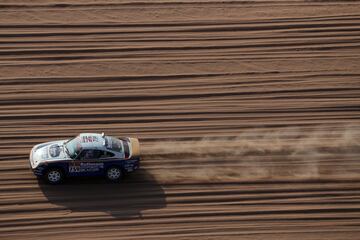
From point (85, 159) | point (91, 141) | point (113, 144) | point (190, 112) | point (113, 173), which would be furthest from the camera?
point (190, 112)

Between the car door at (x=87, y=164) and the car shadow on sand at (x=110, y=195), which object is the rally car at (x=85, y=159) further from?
the car shadow on sand at (x=110, y=195)

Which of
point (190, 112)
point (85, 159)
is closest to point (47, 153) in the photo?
point (85, 159)

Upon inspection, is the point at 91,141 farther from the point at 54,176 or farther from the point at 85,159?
the point at 54,176

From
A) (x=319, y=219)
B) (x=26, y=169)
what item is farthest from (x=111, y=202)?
(x=319, y=219)

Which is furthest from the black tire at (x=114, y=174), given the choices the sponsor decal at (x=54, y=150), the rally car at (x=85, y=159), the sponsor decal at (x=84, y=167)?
the sponsor decal at (x=54, y=150)

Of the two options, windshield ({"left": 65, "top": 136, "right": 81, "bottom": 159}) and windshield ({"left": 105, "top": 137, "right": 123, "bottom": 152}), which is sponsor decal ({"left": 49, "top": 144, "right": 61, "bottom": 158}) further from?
windshield ({"left": 105, "top": 137, "right": 123, "bottom": 152})

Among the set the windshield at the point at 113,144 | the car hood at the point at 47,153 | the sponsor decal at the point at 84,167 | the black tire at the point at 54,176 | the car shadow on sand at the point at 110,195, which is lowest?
the car shadow on sand at the point at 110,195

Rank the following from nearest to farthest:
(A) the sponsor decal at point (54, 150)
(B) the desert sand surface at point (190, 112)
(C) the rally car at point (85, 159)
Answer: (B) the desert sand surface at point (190, 112)
(C) the rally car at point (85, 159)
(A) the sponsor decal at point (54, 150)
